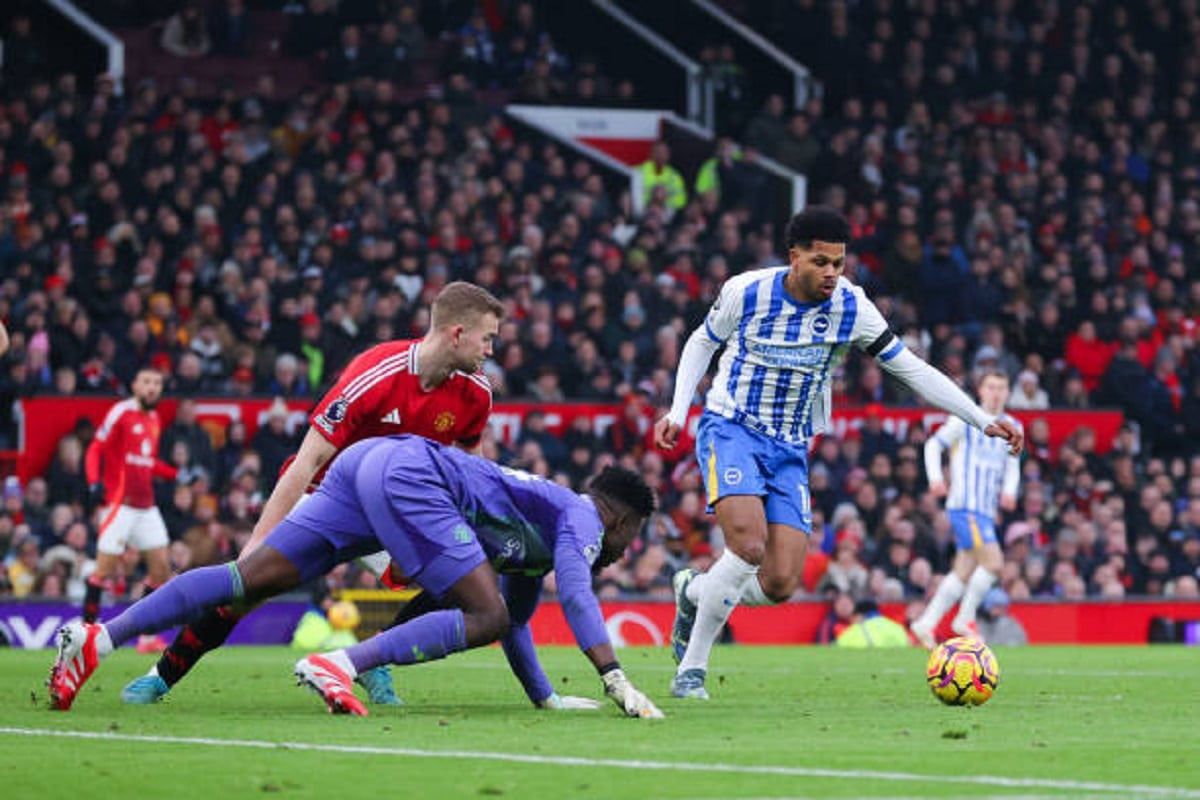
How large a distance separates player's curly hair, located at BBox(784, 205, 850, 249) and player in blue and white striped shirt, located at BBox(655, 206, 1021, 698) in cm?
6

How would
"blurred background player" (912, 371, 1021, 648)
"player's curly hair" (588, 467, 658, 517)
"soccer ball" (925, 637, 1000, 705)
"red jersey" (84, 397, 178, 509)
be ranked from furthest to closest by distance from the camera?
"blurred background player" (912, 371, 1021, 648) → "red jersey" (84, 397, 178, 509) → "soccer ball" (925, 637, 1000, 705) → "player's curly hair" (588, 467, 658, 517)

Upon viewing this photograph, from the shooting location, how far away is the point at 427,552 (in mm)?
9664

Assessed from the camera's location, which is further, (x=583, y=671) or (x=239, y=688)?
(x=583, y=671)

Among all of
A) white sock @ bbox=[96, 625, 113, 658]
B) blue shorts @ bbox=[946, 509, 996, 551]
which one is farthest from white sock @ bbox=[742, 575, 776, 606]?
blue shorts @ bbox=[946, 509, 996, 551]

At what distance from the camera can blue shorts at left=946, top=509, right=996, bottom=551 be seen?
69.1ft

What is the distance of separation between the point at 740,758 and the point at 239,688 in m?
5.28

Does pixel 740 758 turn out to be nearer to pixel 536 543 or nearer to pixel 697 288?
pixel 536 543

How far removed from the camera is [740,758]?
7.96 meters

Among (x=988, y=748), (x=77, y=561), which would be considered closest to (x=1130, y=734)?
(x=988, y=748)

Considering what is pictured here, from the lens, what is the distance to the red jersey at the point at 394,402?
1077 cm

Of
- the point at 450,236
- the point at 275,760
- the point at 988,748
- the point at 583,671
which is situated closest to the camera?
the point at 275,760

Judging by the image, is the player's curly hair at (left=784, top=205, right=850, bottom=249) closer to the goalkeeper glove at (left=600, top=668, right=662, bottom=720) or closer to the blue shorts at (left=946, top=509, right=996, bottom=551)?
the goalkeeper glove at (left=600, top=668, right=662, bottom=720)

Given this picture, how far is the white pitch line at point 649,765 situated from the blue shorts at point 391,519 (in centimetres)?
128

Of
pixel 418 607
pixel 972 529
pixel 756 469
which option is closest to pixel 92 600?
pixel 972 529
